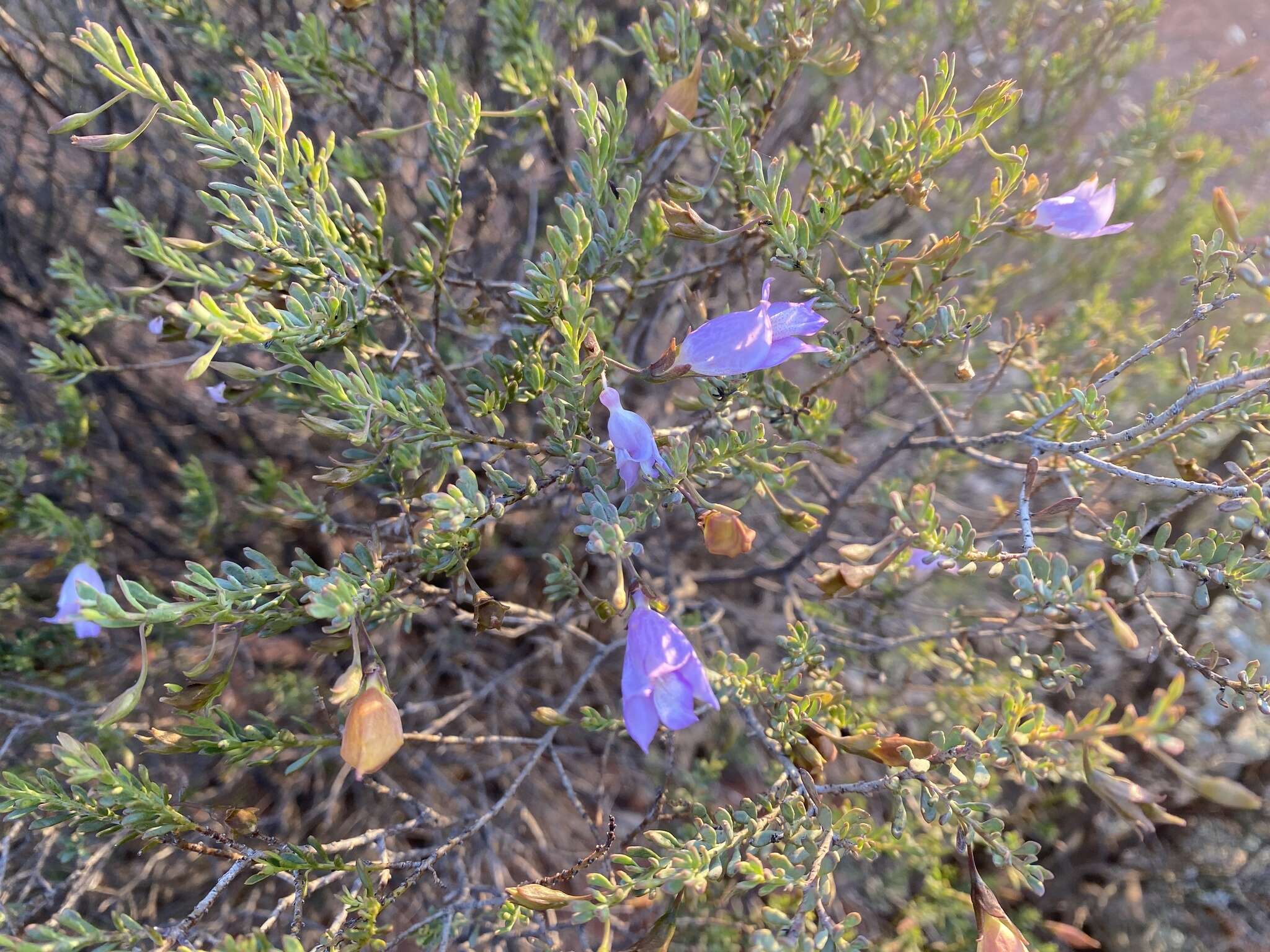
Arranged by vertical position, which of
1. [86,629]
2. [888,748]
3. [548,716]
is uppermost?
[888,748]

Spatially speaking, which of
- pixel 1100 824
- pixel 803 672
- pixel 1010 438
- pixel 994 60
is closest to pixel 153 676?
pixel 803 672

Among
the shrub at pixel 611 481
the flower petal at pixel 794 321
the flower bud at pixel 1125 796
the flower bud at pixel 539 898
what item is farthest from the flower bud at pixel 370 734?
the flower bud at pixel 1125 796

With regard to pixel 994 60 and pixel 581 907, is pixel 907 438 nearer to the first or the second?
pixel 581 907

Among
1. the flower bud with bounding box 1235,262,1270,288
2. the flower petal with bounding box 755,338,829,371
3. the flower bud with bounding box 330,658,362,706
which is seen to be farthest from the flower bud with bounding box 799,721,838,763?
the flower bud with bounding box 1235,262,1270,288

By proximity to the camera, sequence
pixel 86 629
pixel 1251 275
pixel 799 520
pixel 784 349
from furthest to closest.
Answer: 1. pixel 86 629
2. pixel 799 520
3. pixel 784 349
4. pixel 1251 275

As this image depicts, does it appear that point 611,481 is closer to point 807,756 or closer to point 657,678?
point 657,678

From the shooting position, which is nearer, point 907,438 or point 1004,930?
point 1004,930

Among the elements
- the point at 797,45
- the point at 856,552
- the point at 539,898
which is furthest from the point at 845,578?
the point at 797,45

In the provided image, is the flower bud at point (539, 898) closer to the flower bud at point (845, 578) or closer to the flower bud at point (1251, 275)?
the flower bud at point (845, 578)

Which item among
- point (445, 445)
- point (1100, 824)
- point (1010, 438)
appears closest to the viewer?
point (445, 445)
